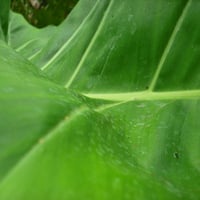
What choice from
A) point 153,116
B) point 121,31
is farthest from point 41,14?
point 153,116

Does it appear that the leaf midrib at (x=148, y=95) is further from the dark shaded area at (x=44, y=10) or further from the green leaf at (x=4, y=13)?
the dark shaded area at (x=44, y=10)

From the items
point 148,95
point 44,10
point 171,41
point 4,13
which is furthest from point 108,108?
point 44,10

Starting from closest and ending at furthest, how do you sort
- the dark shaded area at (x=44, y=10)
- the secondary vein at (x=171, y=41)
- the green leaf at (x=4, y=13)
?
the secondary vein at (x=171, y=41), the green leaf at (x=4, y=13), the dark shaded area at (x=44, y=10)

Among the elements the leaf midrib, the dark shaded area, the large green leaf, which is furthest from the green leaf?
the dark shaded area

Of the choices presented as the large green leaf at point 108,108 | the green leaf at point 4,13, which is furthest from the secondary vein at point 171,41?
the green leaf at point 4,13

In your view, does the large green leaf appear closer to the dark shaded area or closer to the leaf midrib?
the leaf midrib

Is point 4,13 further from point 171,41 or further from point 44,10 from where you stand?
point 44,10
